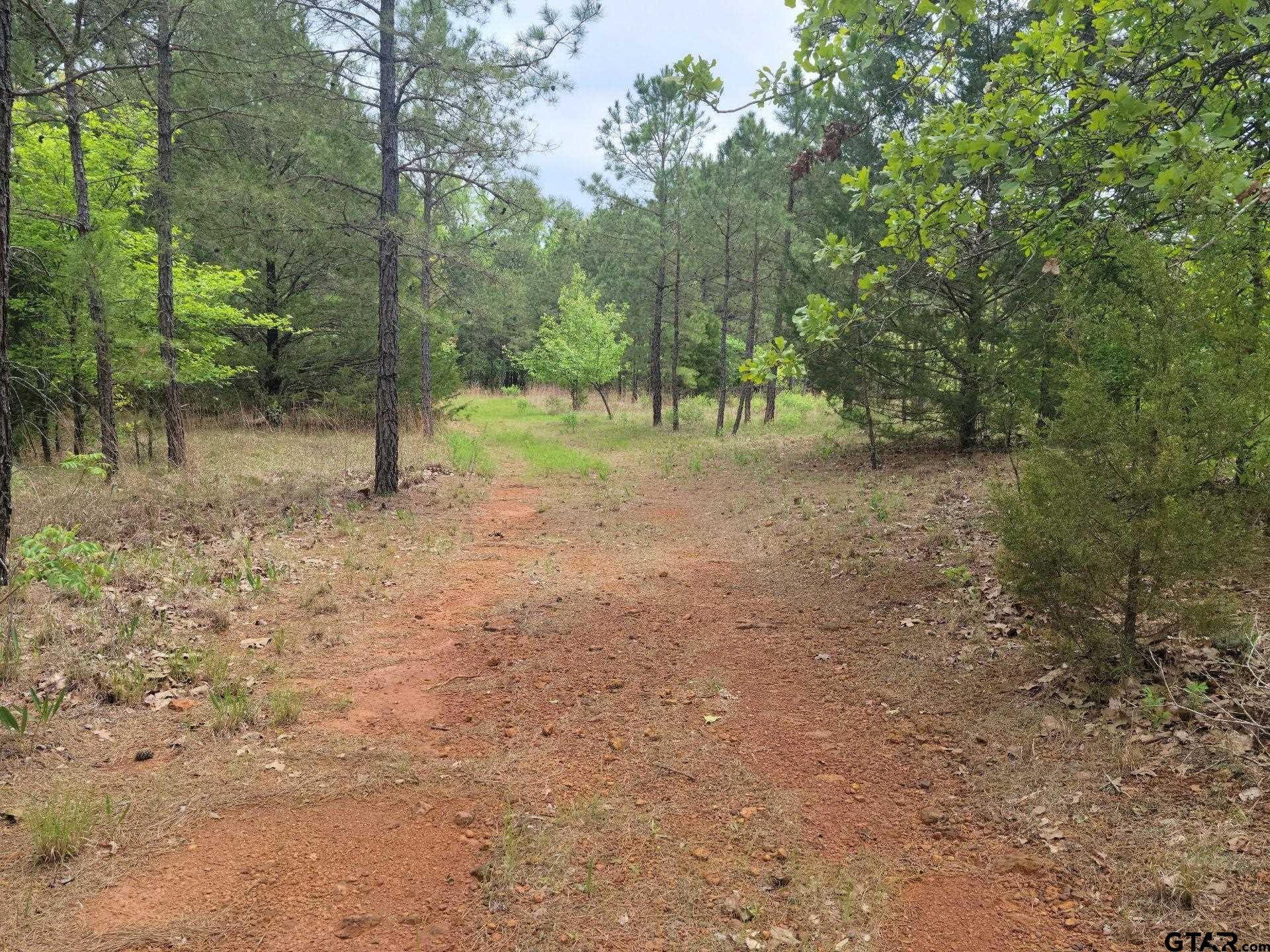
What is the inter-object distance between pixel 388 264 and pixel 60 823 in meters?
8.89

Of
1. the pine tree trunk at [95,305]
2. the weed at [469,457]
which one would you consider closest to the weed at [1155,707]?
the pine tree trunk at [95,305]

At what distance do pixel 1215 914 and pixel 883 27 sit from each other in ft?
13.6

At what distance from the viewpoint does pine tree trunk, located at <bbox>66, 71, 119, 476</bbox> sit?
Answer: 934 centimetres

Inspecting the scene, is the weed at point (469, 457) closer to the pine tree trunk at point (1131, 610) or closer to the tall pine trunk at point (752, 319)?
the tall pine trunk at point (752, 319)

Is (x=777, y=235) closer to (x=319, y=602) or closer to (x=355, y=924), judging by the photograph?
(x=319, y=602)

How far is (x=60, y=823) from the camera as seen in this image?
2.99m

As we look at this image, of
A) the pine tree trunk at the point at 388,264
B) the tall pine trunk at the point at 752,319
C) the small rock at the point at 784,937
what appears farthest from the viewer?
the tall pine trunk at the point at 752,319

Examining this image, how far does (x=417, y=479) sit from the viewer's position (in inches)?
476

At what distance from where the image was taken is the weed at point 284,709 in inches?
163

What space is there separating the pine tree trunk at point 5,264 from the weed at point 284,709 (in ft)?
8.51

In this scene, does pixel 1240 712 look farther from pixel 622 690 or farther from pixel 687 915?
pixel 622 690

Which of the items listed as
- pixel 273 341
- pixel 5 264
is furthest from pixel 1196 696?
pixel 273 341

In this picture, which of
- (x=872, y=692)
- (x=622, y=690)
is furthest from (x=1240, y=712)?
(x=622, y=690)

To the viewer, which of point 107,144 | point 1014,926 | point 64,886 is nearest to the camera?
point 1014,926
